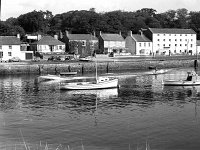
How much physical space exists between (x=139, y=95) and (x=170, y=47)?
90.3m

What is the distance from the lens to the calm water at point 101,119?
27750mm

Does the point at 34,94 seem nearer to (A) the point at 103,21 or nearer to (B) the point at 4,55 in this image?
(B) the point at 4,55

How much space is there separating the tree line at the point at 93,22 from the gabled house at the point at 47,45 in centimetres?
2140

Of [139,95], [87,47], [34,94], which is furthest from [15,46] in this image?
[139,95]

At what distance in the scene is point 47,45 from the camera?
373 feet

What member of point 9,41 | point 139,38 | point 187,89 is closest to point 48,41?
point 9,41


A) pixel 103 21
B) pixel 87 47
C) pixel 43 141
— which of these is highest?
pixel 103 21

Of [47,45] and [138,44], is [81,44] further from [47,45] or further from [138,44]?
[138,44]

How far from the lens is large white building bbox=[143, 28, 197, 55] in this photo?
134 m

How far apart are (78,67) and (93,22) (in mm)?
55245

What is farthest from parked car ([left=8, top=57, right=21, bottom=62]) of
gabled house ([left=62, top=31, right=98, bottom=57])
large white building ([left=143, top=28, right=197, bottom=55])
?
large white building ([left=143, top=28, right=197, bottom=55])

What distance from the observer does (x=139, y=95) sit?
51.8m

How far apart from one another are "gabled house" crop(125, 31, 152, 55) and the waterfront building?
25092 mm

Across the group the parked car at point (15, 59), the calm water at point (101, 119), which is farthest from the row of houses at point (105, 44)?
the calm water at point (101, 119)
